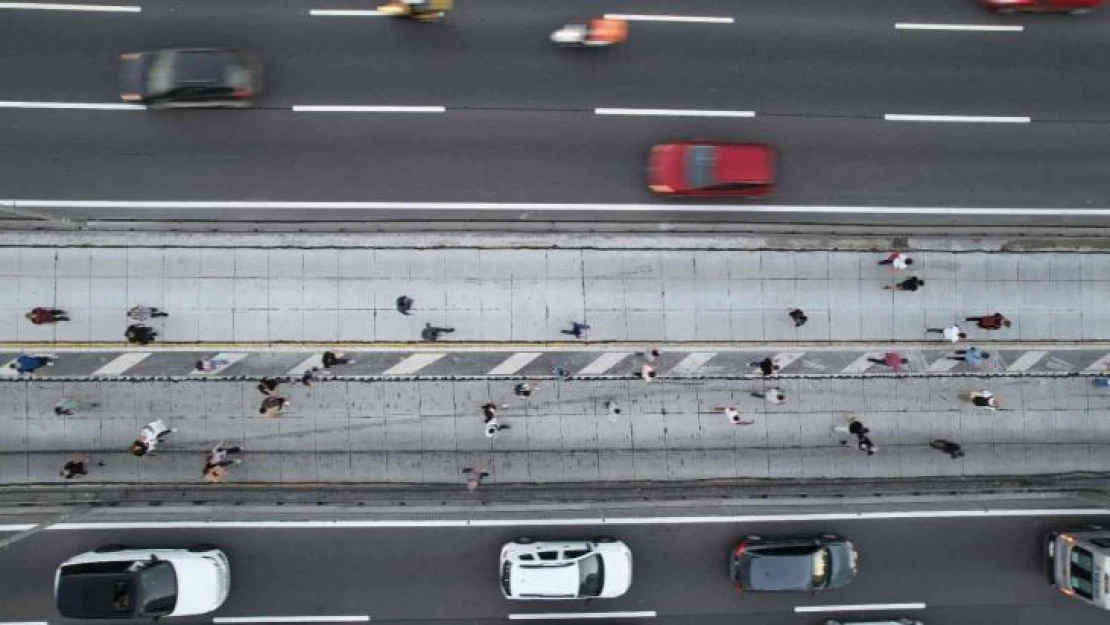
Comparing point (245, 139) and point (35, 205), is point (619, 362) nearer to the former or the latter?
point (245, 139)

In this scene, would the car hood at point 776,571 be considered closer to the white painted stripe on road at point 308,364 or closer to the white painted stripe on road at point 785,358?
the white painted stripe on road at point 785,358

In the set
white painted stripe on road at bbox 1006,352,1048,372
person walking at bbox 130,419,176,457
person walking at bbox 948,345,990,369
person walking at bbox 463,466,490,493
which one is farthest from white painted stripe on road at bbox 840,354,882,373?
person walking at bbox 130,419,176,457

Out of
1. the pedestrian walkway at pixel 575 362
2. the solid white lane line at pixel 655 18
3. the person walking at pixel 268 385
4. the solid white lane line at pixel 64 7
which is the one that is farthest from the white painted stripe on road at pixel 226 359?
the solid white lane line at pixel 655 18

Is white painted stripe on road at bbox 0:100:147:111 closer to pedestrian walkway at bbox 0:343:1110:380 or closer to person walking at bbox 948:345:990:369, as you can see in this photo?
pedestrian walkway at bbox 0:343:1110:380

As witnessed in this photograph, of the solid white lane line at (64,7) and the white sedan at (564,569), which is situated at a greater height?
the solid white lane line at (64,7)

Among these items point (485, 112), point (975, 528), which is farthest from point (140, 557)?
point (975, 528)
